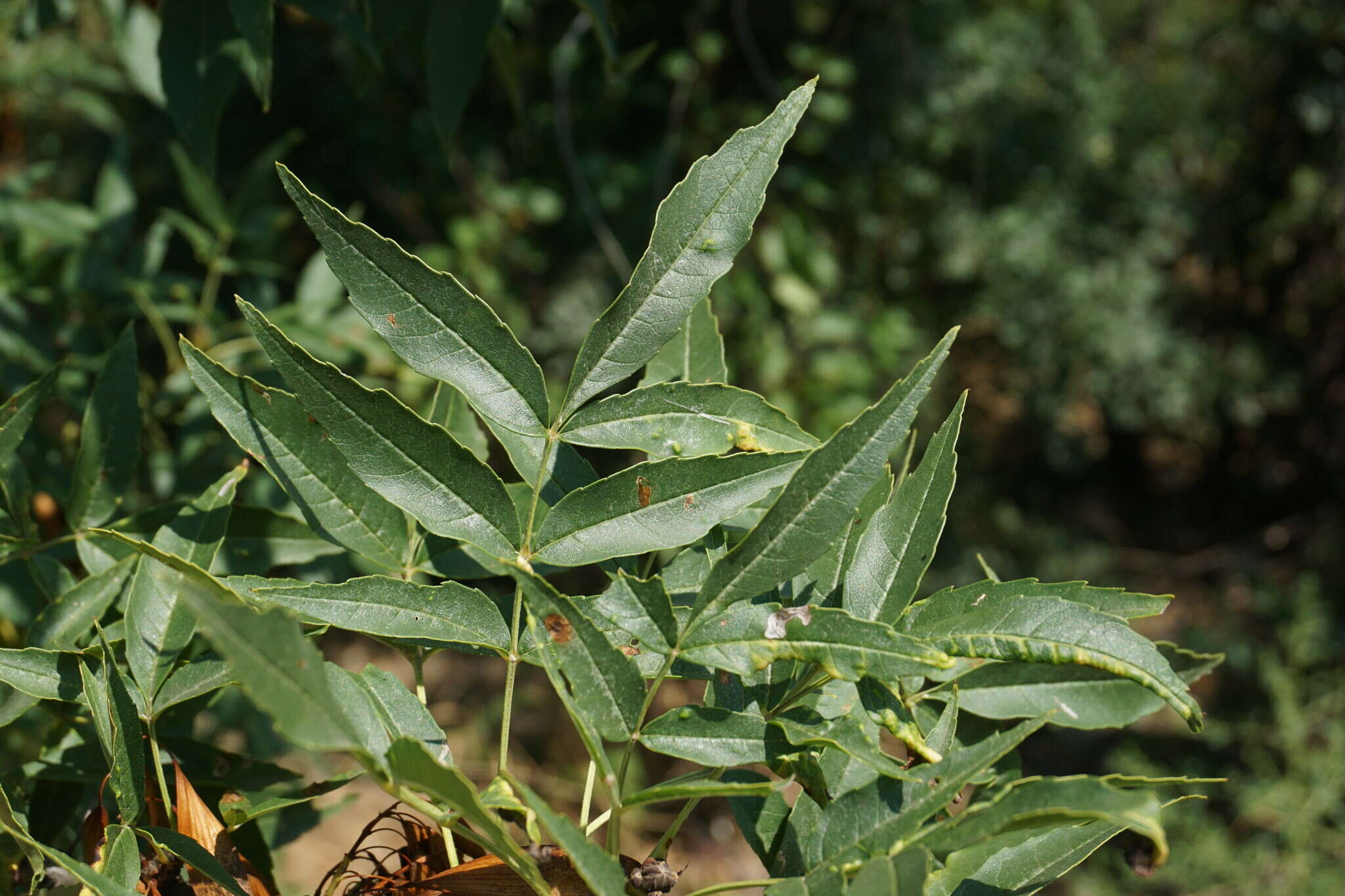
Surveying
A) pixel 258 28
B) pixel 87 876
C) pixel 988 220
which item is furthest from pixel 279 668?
pixel 988 220

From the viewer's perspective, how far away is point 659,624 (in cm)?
47

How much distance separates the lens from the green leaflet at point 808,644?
448 mm

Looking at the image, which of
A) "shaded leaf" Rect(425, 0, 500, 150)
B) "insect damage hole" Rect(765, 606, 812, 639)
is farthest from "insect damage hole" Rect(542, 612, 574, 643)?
"shaded leaf" Rect(425, 0, 500, 150)

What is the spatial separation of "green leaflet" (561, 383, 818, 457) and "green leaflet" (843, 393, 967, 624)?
0.21 feet

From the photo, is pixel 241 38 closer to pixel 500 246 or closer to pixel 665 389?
pixel 665 389

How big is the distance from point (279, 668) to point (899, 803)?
293mm

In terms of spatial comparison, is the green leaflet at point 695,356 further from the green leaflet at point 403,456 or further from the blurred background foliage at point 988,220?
the blurred background foliage at point 988,220

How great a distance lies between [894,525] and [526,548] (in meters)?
0.21

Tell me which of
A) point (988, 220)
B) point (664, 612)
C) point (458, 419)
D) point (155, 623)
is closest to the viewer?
point (664, 612)

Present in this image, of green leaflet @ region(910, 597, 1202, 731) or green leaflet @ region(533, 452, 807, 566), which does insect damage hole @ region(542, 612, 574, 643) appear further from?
green leaflet @ region(910, 597, 1202, 731)

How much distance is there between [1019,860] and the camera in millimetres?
521

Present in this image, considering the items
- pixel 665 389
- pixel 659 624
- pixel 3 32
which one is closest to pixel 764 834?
pixel 659 624

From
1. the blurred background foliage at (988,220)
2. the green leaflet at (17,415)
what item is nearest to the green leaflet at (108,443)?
the green leaflet at (17,415)

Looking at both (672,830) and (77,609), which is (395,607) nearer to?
(672,830)
